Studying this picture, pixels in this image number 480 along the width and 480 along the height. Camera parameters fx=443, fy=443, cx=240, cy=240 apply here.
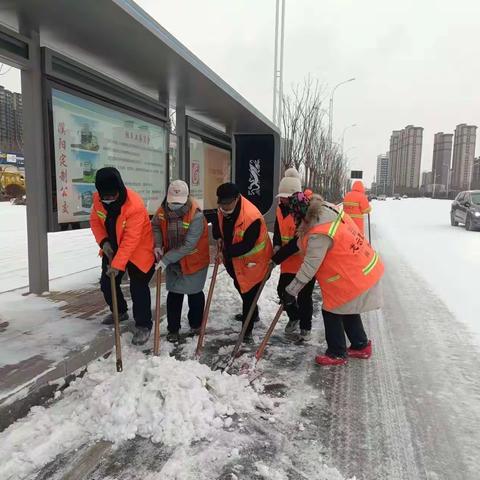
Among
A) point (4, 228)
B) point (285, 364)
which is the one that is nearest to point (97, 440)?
point (285, 364)

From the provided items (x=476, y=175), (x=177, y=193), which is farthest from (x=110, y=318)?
(x=476, y=175)

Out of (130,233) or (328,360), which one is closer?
(130,233)

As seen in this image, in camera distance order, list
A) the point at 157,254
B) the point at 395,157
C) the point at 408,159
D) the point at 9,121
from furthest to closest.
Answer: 1. the point at 395,157
2. the point at 408,159
3. the point at 9,121
4. the point at 157,254

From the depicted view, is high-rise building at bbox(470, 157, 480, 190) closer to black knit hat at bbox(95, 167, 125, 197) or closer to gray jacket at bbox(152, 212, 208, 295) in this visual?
gray jacket at bbox(152, 212, 208, 295)

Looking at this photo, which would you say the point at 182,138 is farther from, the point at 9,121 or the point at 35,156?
the point at 9,121

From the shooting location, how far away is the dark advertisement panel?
1026 cm

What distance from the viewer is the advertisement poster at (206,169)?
8164 mm

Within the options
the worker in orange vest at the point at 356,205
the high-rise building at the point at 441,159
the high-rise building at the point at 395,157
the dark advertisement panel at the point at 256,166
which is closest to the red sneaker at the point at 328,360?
the worker in orange vest at the point at 356,205

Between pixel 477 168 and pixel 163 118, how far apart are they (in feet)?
257

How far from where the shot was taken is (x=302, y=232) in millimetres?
3756

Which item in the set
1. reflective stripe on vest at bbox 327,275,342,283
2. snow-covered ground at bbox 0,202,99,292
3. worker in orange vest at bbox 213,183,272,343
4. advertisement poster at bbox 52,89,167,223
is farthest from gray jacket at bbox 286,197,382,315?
snow-covered ground at bbox 0,202,99,292

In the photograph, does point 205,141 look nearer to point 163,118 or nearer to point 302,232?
point 163,118

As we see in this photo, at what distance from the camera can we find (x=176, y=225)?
4.09 meters

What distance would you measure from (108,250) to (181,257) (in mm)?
656
